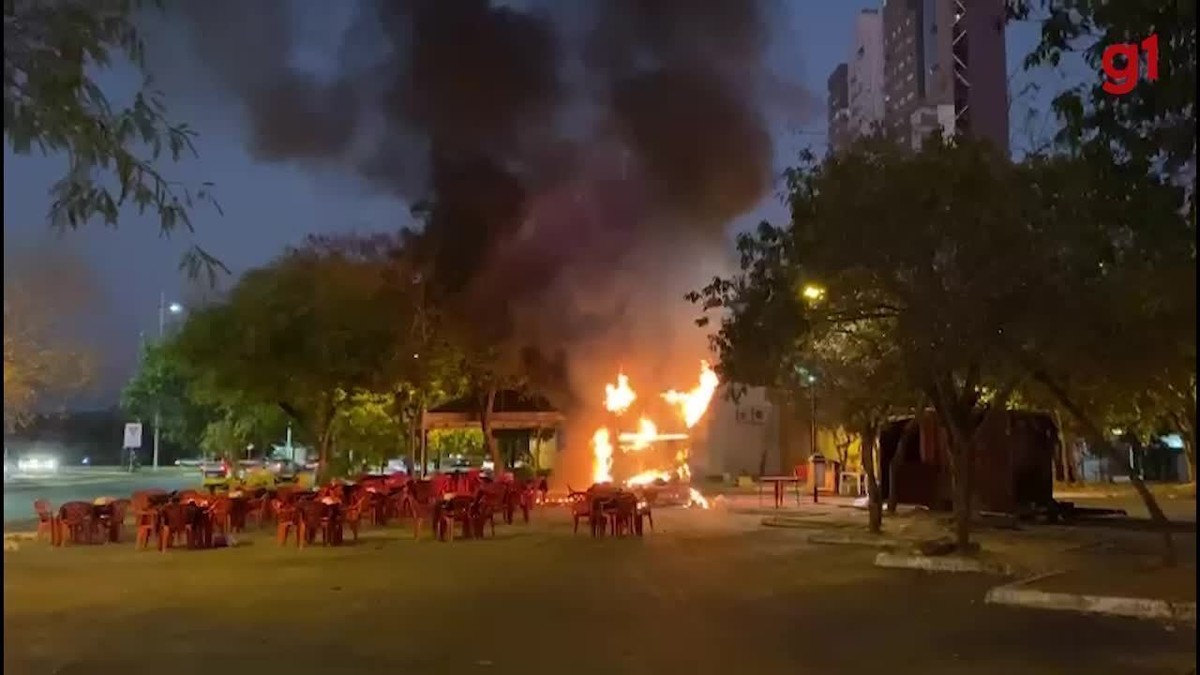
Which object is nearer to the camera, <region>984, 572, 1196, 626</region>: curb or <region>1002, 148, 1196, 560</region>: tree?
<region>1002, 148, 1196, 560</region>: tree

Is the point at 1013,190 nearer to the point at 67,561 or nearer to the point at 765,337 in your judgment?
the point at 765,337

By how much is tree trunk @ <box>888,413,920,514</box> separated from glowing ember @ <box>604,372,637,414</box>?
28.8 ft

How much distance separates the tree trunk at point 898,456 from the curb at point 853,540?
556 centimetres

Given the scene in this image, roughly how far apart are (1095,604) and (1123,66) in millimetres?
6351

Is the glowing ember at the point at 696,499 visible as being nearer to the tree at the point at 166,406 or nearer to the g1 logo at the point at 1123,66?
the tree at the point at 166,406

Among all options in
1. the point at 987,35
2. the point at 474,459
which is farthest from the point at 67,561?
the point at 987,35

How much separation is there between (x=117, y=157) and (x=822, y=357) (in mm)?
15572

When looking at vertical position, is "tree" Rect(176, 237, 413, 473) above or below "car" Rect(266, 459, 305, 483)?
above

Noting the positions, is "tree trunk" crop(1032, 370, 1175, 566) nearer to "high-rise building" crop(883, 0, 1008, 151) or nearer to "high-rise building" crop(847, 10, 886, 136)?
"high-rise building" crop(883, 0, 1008, 151)

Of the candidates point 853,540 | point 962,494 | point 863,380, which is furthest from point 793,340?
point 853,540

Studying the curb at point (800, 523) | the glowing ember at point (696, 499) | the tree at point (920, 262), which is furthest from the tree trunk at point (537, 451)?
the tree at point (920, 262)

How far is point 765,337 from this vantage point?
689 inches

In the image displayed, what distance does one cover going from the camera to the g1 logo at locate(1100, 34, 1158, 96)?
807cm

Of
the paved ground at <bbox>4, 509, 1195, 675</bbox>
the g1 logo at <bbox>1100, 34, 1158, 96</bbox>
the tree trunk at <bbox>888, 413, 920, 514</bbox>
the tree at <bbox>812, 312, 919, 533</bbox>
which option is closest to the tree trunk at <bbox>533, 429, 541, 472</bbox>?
the tree trunk at <bbox>888, 413, 920, 514</bbox>
